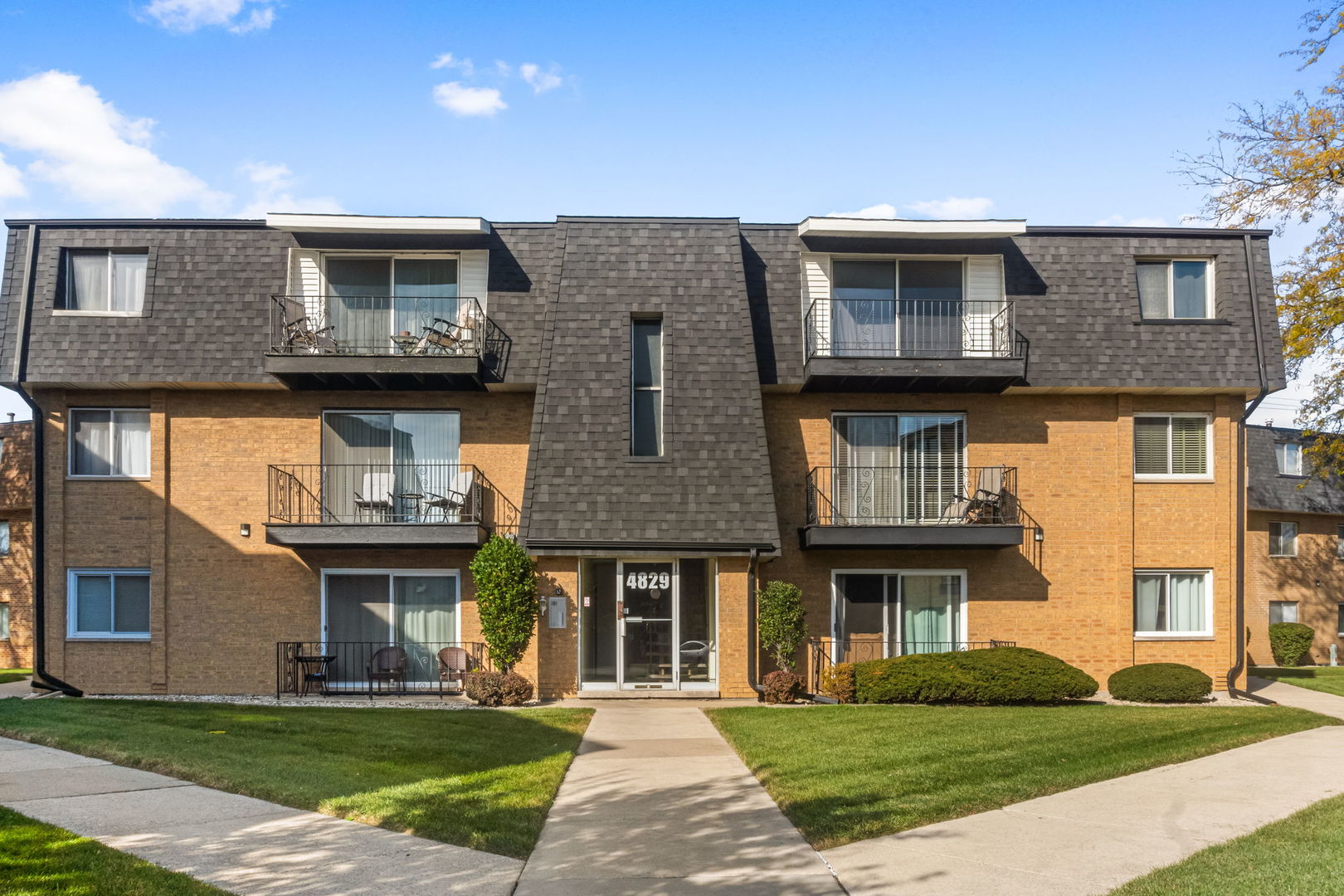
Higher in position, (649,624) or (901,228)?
(901,228)

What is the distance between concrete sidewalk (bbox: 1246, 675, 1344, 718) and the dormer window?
6.86m

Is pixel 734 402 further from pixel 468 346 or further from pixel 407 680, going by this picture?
pixel 407 680

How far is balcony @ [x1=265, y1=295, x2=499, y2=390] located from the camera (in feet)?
58.6

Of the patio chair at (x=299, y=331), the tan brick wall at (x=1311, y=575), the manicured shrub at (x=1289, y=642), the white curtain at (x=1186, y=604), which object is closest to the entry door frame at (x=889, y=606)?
the white curtain at (x=1186, y=604)

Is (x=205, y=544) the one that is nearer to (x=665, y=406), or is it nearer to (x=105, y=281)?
(x=105, y=281)

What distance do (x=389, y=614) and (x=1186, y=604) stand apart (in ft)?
46.1

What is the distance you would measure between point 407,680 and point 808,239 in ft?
33.7

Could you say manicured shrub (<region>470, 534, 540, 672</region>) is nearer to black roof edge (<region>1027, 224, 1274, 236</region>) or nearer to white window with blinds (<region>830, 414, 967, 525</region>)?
white window with blinds (<region>830, 414, 967, 525</region>)

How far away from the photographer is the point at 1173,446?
1942 cm

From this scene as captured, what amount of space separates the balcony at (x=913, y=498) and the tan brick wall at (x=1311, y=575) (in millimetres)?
19298

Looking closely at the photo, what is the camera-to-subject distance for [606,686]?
17.8 metres

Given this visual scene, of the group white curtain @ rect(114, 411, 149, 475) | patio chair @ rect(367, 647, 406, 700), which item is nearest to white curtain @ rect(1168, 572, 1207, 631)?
patio chair @ rect(367, 647, 406, 700)

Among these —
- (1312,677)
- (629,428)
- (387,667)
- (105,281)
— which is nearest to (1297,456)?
(1312,677)

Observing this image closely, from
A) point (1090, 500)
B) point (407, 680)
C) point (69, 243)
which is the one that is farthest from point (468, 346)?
point (1090, 500)
